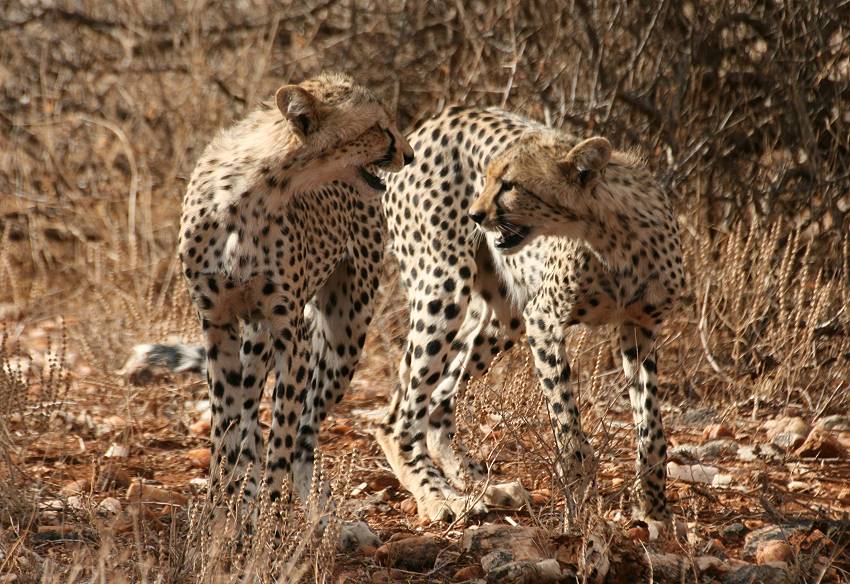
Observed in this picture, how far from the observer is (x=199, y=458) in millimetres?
4875

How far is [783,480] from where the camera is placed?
4543mm

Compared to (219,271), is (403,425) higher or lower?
lower

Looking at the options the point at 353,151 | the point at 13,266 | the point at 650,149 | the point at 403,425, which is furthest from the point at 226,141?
the point at 13,266

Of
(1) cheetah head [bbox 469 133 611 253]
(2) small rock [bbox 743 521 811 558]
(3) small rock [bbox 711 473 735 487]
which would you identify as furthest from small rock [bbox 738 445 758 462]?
(1) cheetah head [bbox 469 133 611 253]

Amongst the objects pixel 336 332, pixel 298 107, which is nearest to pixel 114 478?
pixel 336 332

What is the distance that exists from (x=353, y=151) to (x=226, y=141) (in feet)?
1.37

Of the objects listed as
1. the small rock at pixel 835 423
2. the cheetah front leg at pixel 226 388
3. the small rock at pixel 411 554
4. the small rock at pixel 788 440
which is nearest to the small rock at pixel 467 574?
the small rock at pixel 411 554

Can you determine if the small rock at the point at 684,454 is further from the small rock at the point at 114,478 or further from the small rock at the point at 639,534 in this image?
the small rock at the point at 114,478

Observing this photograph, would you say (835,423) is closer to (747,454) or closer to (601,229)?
(747,454)

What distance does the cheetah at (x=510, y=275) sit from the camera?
414 cm

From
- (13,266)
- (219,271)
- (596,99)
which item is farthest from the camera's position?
(13,266)

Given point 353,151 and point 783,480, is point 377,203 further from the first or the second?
point 783,480

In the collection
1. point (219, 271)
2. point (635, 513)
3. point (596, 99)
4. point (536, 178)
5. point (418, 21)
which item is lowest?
point (635, 513)

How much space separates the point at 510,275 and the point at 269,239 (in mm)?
1200
